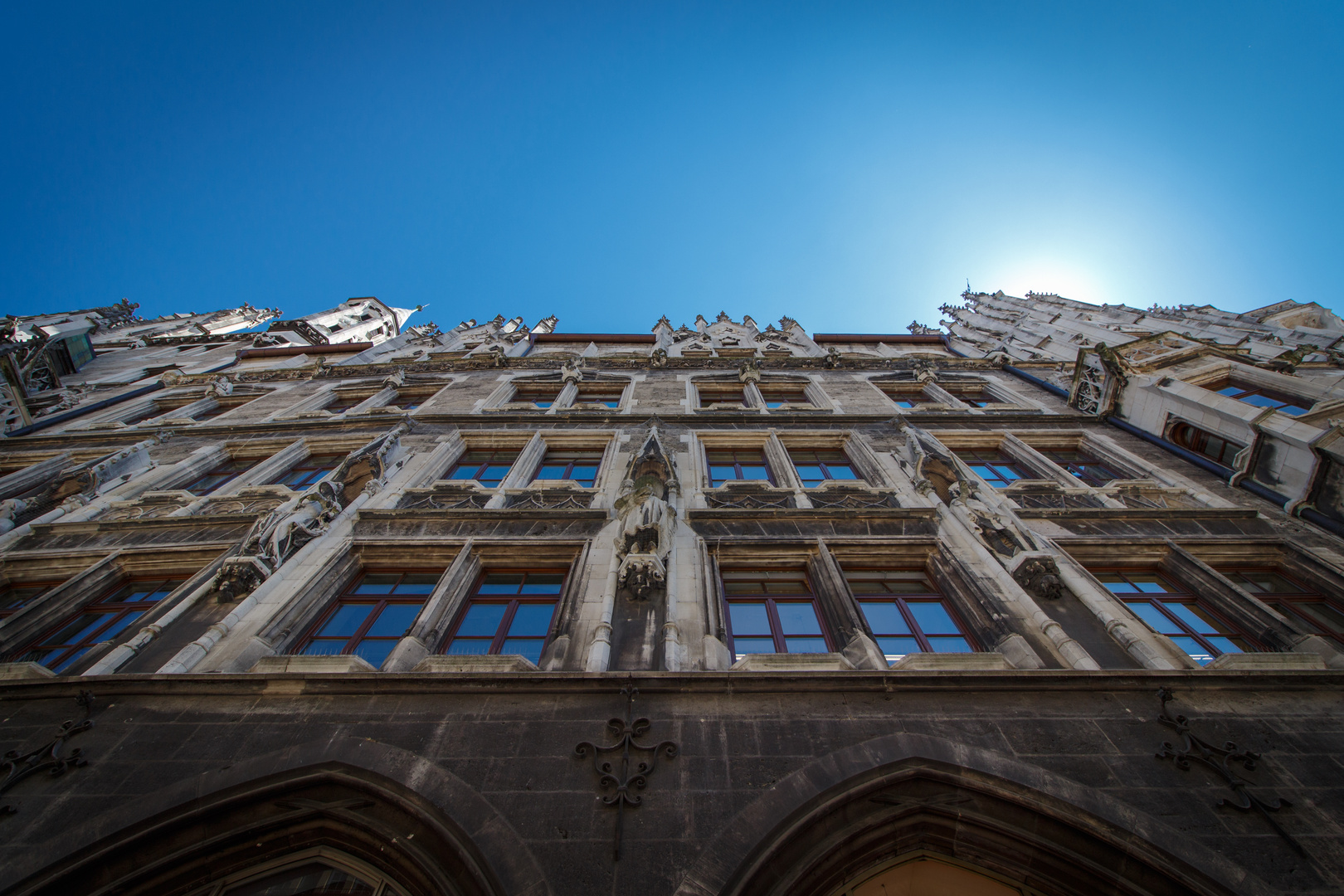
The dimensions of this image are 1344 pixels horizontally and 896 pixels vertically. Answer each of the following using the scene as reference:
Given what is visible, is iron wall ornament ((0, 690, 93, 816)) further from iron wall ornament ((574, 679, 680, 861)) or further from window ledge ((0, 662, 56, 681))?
iron wall ornament ((574, 679, 680, 861))

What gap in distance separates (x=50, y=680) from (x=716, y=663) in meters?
7.86

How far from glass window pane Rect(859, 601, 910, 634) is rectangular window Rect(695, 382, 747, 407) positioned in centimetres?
1065

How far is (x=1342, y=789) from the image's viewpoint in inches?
235

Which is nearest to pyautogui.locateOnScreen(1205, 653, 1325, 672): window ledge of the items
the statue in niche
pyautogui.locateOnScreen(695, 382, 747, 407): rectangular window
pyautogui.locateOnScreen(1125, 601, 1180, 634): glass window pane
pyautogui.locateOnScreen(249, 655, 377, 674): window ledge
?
pyautogui.locateOnScreen(1125, 601, 1180, 634): glass window pane

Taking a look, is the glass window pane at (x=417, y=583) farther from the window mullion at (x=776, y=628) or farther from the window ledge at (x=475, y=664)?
the window mullion at (x=776, y=628)

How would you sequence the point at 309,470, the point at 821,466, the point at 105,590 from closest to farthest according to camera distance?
the point at 105,590, the point at 821,466, the point at 309,470

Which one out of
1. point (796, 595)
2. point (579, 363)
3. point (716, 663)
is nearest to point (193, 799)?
point (716, 663)

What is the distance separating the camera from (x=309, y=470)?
50.5 feet

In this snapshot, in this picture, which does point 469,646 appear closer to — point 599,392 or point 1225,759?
point 1225,759

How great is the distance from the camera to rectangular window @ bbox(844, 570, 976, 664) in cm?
865

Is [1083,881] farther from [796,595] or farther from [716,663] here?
[796,595]

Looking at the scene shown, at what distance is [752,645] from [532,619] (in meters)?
3.33

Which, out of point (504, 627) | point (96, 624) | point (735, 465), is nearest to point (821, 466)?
point (735, 465)

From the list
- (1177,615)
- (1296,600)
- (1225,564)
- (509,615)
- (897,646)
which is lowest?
(897,646)
